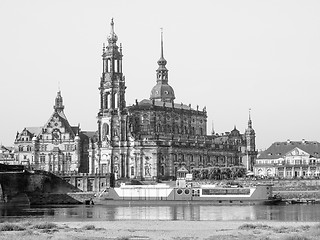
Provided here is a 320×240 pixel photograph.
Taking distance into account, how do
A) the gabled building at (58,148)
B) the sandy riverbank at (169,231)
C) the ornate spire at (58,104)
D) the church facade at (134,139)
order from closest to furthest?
the sandy riverbank at (169,231) → the church facade at (134,139) → the gabled building at (58,148) → the ornate spire at (58,104)

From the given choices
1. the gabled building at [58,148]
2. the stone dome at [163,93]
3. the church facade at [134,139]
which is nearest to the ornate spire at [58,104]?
the gabled building at [58,148]

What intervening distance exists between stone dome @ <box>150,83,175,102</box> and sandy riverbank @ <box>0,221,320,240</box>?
10569 cm

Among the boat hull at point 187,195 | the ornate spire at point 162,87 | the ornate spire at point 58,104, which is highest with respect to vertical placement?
the ornate spire at point 162,87

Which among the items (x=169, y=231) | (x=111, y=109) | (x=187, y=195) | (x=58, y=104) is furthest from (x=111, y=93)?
(x=169, y=231)

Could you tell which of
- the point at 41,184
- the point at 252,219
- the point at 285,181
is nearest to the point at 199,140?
the point at 285,181

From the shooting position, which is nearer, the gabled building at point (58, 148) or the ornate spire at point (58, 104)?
the gabled building at point (58, 148)

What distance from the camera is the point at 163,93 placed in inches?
7160

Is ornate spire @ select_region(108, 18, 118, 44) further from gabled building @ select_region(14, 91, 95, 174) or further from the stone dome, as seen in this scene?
gabled building @ select_region(14, 91, 95, 174)

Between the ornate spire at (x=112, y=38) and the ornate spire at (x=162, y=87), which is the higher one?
the ornate spire at (x=112, y=38)

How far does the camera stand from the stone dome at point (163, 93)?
18175 centimetres

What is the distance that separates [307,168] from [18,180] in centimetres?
5950

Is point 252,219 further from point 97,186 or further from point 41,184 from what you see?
point 97,186

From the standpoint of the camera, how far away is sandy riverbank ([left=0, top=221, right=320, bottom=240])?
6184 centimetres

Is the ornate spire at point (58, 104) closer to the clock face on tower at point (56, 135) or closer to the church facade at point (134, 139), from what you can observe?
the clock face on tower at point (56, 135)
